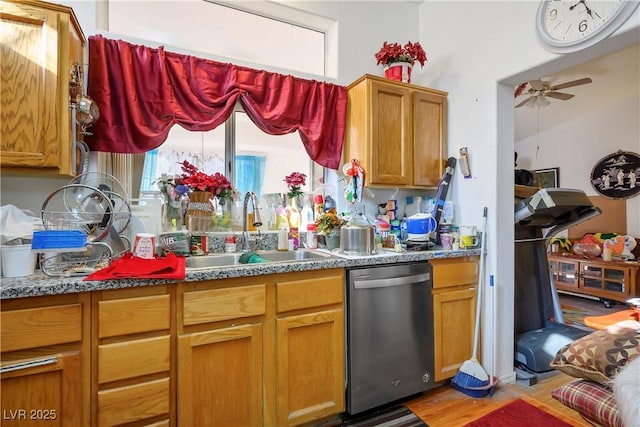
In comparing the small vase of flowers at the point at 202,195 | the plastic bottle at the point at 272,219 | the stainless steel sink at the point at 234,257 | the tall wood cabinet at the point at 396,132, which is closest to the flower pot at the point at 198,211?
the small vase of flowers at the point at 202,195

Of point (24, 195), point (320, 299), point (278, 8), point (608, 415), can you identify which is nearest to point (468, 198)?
point (320, 299)

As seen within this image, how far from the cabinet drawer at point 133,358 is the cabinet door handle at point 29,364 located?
150 mm

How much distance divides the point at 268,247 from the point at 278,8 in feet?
5.89

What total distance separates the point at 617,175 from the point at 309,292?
5.13m

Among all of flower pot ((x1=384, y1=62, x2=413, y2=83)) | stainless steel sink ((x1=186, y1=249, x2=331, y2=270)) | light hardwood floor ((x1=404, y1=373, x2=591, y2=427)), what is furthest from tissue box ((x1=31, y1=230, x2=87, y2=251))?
flower pot ((x1=384, y1=62, x2=413, y2=83))

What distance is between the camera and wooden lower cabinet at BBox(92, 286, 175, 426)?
1.22m

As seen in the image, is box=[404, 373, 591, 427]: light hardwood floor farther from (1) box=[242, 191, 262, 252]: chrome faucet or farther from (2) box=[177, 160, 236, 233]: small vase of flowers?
(2) box=[177, 160, 236, 233]: small vase of flowers

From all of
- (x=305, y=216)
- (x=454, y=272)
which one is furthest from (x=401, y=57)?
(x=454, y=272)

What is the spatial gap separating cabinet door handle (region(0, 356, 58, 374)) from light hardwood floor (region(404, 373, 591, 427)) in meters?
1.85

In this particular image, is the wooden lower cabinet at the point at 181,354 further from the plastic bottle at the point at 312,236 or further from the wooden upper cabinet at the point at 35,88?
the wooden upper cabinet at the point at 35,88

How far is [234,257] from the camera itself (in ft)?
6.40

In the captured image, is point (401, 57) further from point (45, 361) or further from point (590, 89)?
point (590, 89)

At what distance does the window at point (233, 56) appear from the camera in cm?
201

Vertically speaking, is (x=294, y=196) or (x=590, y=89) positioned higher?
(x=590, y=89)
